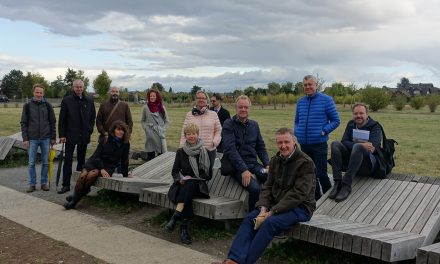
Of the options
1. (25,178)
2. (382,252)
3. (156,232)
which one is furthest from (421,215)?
(25,178)

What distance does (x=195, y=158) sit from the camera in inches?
248

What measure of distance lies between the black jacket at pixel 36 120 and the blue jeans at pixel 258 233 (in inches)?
200

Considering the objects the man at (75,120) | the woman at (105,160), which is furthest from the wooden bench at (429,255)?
the man at (75,120)

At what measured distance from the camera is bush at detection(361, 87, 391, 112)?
181 feet

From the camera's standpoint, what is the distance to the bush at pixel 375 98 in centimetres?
5503

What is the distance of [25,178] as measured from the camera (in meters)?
10.2

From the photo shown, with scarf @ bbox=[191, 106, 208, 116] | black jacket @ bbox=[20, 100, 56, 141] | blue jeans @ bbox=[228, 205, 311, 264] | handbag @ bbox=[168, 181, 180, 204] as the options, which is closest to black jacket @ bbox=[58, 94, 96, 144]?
black jacket @ bbox=[20, 100, 56, 141]

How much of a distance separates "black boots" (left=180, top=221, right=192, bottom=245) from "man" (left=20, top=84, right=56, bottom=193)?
3.88m

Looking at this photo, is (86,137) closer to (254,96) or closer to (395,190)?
(395,190)

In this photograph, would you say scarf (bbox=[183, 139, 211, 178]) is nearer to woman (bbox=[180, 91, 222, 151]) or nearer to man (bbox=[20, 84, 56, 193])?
woman (bbox=[180, 91, 222, 151])

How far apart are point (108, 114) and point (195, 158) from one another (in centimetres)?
301

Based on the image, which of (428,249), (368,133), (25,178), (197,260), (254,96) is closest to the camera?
(428,249)

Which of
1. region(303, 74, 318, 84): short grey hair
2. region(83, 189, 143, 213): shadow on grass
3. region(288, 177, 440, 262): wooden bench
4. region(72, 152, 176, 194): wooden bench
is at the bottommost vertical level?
region(83, 189, 143, 213): shadow on grass

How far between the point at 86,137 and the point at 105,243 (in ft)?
10.6
